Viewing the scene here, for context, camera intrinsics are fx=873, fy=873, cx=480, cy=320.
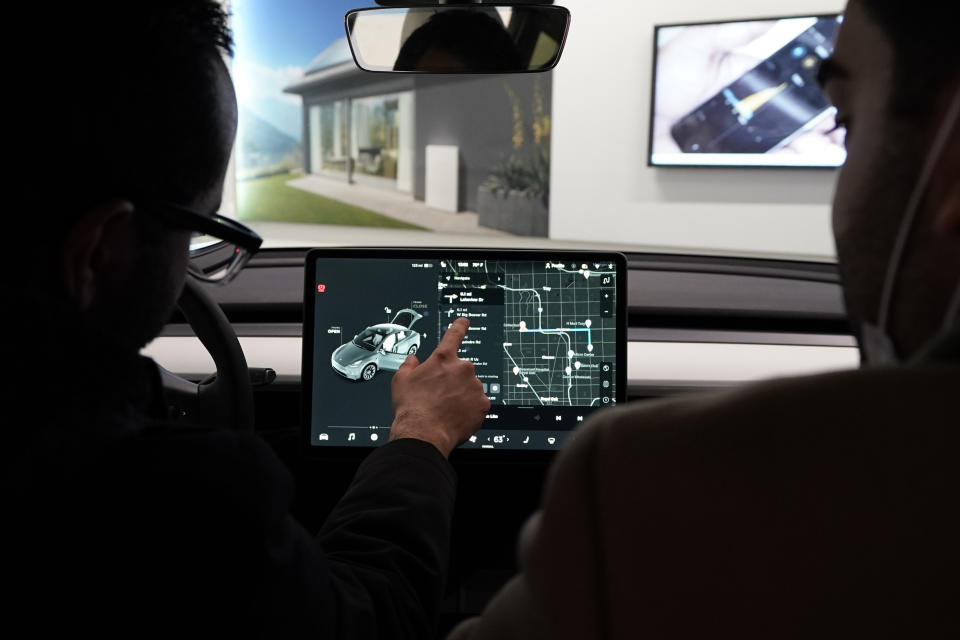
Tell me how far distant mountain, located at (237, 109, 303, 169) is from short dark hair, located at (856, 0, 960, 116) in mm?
10541

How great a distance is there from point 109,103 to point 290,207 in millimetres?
9886

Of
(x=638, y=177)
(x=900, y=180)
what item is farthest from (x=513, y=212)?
(x=900, y=180)

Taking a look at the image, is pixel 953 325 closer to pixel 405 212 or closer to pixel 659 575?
pixel 659 575

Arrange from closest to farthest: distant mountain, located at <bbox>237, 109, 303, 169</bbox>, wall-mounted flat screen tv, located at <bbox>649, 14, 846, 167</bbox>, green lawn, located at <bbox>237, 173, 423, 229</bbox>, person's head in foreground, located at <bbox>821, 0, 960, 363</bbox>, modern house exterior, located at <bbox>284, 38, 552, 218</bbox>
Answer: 1. person's head in foreground, located at <bbox>821, 0, 960, 363</bbox>
2. wall-mounted flat screen tv, located at <bbox>649, 14, 846, 167</bbox>
3. modern house exterior, located at <bbox>284, 38, 552, 218</bbox>
4. green lawn, located at <bbox>237, 173, 423, 229</bbox>
5. distant mountain, located at <bbox>237, 109, 303, 169</bbox>

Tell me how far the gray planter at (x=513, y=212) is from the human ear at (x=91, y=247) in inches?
303

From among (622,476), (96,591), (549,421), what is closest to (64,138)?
(96,591)

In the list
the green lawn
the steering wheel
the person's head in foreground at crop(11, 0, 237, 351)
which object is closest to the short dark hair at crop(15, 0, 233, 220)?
the person's head in foreground at crop(11, 0, 237, 351)

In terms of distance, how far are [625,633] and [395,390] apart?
0.99 metres

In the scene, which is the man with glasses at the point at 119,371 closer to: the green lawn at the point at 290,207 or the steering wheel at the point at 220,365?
the steering wheel at the point at 220,365

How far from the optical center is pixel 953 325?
502 millimetres

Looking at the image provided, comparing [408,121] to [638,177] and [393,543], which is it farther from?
[393,543]

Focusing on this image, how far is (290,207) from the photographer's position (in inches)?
411

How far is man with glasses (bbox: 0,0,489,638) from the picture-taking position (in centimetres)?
77

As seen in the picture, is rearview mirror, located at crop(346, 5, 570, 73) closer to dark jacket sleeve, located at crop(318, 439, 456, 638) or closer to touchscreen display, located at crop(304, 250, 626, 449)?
touchscreen display, located at crop(304, 250, 626, 449)
